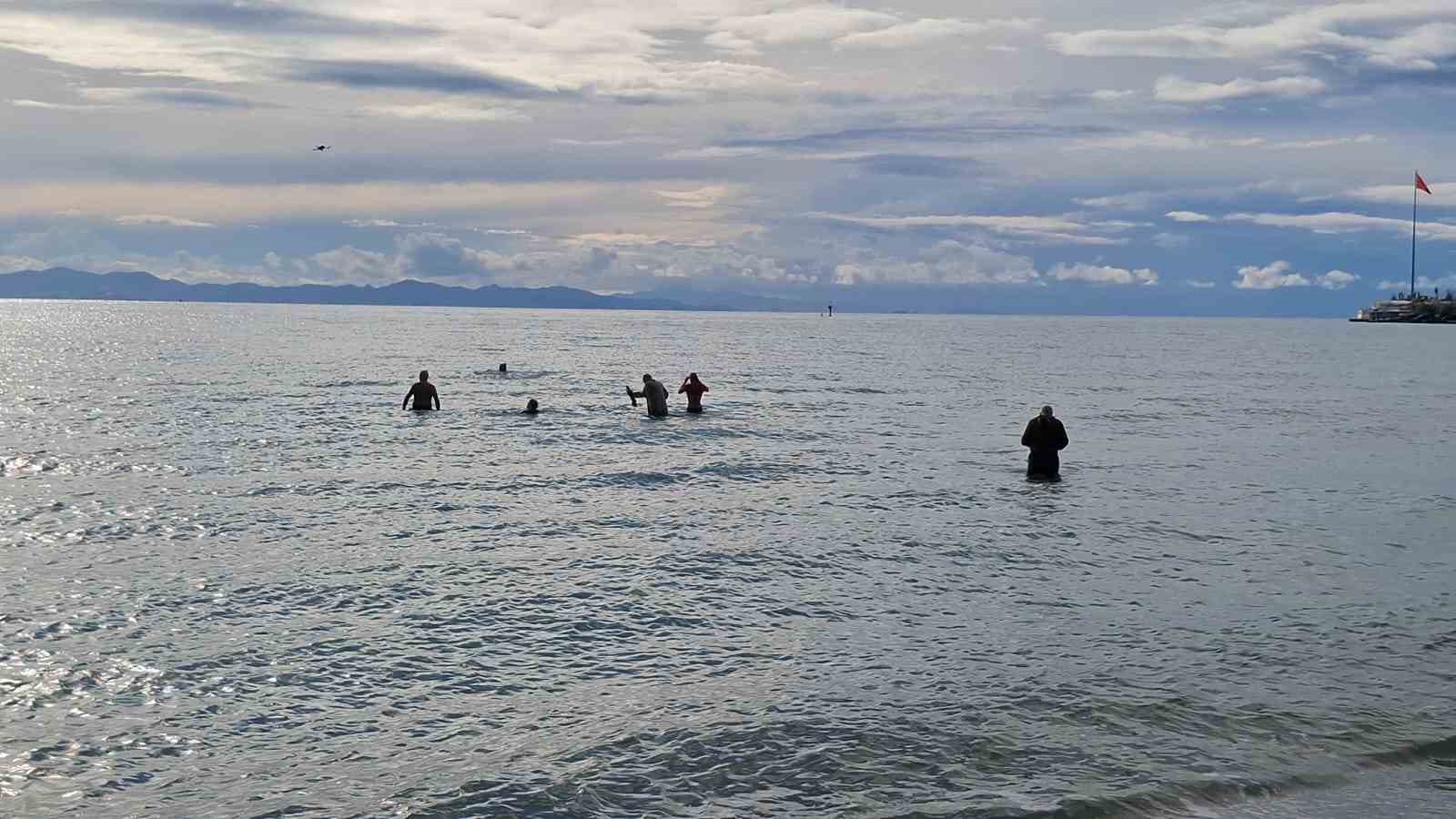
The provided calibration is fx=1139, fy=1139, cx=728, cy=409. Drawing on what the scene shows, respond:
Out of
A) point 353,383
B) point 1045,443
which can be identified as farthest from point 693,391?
point 353,383

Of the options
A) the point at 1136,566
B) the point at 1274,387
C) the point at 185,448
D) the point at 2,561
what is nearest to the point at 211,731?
the point at 2,561

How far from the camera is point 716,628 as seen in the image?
1558 centimetres

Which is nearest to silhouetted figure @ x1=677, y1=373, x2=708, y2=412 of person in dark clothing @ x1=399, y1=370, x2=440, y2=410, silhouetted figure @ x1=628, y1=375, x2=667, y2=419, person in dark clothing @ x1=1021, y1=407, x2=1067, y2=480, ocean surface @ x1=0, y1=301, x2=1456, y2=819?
silhouetted figure @ x1=628, y1=375, x2=667, y2=419

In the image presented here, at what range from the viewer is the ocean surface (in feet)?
34.7

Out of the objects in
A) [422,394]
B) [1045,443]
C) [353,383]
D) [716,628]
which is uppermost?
[422,394]

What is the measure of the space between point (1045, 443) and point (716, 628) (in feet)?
50.2

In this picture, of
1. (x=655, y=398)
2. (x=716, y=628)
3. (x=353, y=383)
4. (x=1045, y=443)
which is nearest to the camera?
(x=716, y=628)

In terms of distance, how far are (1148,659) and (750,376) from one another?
198ft

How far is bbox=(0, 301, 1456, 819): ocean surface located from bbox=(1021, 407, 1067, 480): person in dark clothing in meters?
0.49

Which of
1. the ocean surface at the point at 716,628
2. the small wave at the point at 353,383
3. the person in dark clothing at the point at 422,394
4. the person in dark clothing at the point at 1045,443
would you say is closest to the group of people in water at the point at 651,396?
the person in dark clothing at the point at 422,394

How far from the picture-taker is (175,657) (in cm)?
1395

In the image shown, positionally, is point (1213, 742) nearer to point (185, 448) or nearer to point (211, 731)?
point (211, 731)

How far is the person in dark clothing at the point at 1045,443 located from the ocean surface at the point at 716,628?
0.49 meters

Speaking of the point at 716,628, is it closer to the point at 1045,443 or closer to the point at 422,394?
the point at 1045,443
